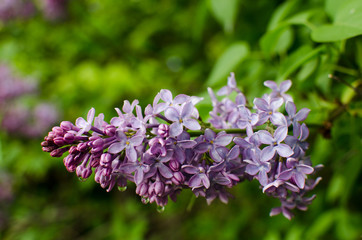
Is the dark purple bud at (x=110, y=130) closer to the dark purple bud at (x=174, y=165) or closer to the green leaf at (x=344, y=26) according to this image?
the dark purple bud at (x=174, y=165)

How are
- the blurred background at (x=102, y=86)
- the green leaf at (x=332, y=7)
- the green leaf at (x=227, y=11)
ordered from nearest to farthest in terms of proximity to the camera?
the green leaf at (x=332, y=7), the green leaf at (x=227, y=11), the blurred background at (x=102, y=86)

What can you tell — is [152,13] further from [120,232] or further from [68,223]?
[68,223]

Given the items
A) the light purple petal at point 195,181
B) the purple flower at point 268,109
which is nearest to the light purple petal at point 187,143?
the light purple petal at point 195,181

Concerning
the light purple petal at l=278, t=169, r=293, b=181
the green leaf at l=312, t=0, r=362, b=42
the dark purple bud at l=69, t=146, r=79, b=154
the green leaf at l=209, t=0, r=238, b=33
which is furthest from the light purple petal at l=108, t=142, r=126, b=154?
the green leaf at l=209, t=0, r=238, b=33

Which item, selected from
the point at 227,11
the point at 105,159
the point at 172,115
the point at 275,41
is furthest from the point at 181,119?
the point at 227,11

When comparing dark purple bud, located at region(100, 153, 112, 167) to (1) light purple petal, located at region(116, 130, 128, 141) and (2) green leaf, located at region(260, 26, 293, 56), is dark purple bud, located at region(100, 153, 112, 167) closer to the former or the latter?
(1) light purple petal, located at region(116, 130, 128, 141)

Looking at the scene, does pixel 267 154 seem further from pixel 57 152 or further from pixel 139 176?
pixel 57 152

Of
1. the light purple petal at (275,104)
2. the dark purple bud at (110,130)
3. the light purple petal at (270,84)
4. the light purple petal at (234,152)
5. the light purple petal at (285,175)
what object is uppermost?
the dark purple bud at (110,130)
